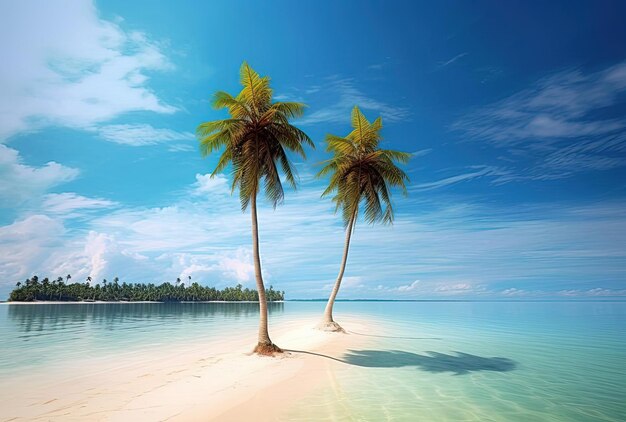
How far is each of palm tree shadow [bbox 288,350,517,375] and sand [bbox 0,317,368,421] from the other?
1.18m

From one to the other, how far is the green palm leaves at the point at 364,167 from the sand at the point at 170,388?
11118mm

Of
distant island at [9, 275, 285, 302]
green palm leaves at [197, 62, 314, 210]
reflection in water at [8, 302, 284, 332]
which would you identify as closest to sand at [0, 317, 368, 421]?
green palm leaves at [197, 62, 314, 210]

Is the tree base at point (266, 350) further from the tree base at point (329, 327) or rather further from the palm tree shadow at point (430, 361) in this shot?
the tree base at point (329, 327)

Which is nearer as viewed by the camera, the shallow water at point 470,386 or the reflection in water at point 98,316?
the shallow water at point 470,386

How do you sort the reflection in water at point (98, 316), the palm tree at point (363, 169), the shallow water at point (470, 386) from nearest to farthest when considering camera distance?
the shallow water at point (470, 386) < the palm tree at point (363, 169) < the reflection in water at point (98, 316)

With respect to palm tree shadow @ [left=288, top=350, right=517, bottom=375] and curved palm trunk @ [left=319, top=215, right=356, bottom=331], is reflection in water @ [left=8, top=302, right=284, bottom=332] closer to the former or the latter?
curved palm trunk @ [left=319, top=215, right=356, bottom=331]

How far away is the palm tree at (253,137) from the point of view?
1703cm

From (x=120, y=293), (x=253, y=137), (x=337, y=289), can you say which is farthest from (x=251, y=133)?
(x=120, y=293)

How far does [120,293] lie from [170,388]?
174452 millimetres

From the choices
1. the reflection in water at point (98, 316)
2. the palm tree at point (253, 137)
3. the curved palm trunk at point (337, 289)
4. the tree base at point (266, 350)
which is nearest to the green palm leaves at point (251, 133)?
the palm tree at point (253, 137)

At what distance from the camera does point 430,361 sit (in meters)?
17.2

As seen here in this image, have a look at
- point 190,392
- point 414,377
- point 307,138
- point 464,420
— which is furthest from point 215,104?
point 464,420

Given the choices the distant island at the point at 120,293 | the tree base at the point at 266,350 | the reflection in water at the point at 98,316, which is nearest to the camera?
the tree base at the point at 266,350

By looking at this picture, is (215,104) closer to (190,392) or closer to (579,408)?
(190,392)
